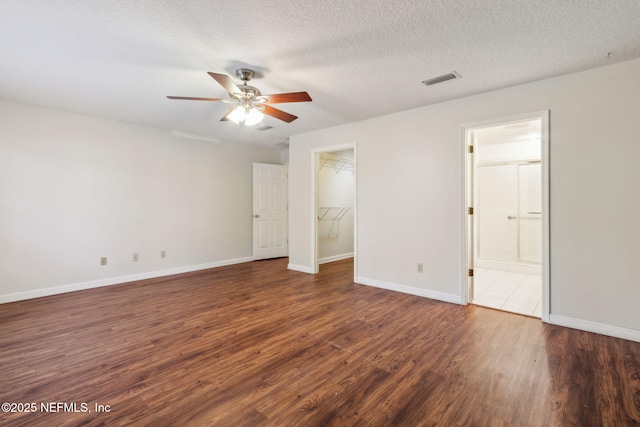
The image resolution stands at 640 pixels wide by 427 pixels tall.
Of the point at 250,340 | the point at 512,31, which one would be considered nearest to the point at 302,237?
the point at 250,340

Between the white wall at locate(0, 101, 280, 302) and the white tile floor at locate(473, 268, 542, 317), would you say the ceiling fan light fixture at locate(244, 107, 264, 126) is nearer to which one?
the white wall at locate(0, 101, 280, 302)

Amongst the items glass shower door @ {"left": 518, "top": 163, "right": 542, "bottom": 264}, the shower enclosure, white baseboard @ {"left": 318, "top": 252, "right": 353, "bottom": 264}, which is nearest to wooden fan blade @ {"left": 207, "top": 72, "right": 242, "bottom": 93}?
white baseboard @ {"left": 318, "top": 252, "right": 353, "bottom": 264}

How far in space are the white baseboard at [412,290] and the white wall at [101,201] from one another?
120 inches

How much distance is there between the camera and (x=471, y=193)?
3.55m

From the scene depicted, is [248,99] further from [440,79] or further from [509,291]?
[509,291]

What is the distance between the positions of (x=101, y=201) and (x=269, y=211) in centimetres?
301

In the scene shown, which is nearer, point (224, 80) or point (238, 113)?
point (224, 80)

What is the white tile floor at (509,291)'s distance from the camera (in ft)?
11.2

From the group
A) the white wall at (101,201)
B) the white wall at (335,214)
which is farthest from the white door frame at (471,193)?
the white wall at (101,201)

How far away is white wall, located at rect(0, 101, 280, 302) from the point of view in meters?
3.70

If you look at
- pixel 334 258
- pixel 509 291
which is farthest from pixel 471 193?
pixel 334 258

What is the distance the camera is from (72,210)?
4.08 m

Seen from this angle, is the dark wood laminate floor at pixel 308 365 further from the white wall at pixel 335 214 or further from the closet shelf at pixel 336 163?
the closet shelf at pixel 336 163

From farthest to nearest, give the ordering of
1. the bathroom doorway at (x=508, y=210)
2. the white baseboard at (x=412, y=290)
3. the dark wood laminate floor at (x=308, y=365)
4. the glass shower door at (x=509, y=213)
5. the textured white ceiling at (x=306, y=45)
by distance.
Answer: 1. the glass shower door at (x=509, y=213)
2. the bathroom doorway at (x=508, y=210)
3. the white baseboard at (x=412, y=290)
4. the textured white ceiling at (x=306, y=45)
5. the dark wood laminate floor at (x=308, y=365)
